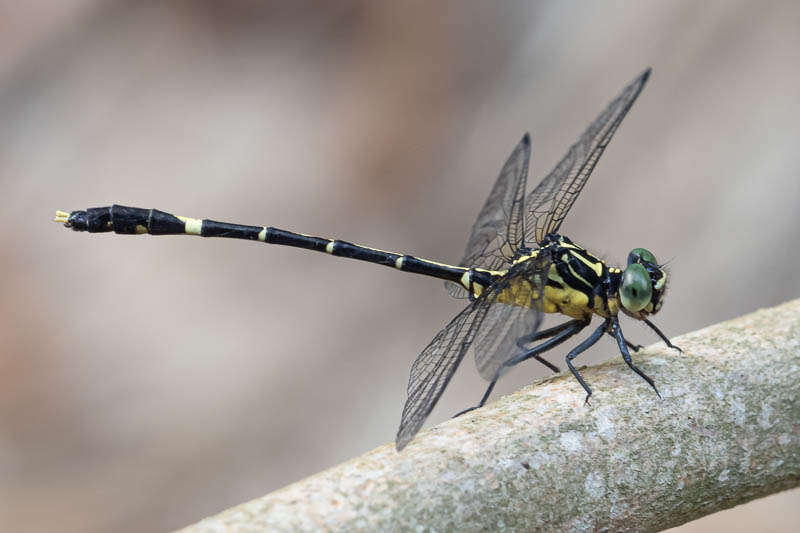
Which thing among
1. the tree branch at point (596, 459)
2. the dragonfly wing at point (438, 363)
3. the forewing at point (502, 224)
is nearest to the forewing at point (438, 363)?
the dragonfly wing at point (438, 363)

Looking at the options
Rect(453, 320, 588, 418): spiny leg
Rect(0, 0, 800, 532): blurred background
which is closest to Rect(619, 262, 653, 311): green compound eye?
Rect(453, 320, 588, 418): spiny leg

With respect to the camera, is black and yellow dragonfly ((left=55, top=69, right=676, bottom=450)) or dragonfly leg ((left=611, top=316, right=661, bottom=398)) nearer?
dragonfly leg ((left=611, top=316, right=661, bottom=398))

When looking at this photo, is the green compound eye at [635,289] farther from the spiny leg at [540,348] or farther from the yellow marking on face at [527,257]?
the yellow marking on face at [527,257]

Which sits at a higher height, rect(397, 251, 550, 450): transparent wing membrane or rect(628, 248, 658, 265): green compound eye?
rect(628, 248, 658, 265): green compound eye

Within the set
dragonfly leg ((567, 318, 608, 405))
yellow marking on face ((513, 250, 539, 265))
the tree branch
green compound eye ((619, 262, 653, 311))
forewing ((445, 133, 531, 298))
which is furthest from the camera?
forewing ((445, 133, 531, 298))

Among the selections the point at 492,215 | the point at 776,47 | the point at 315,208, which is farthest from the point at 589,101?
the point at 492,215

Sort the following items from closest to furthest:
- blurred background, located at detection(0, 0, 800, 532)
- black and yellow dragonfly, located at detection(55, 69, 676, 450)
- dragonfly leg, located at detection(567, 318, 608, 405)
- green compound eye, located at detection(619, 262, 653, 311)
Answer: dragonfly leg, located at detection(567, 318, 608, 405)
black and yellow dragonfly, located at detection(55, 69, 676, 450)
green compound eye, located at detection(619, 262, 653, 311)
blurred background, located at detection(0, 0, 800, 532)

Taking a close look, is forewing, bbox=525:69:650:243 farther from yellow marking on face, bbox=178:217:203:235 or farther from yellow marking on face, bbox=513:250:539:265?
yellow marking on face, bbox=178:217:203:235

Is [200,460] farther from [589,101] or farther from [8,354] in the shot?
[589,101]
